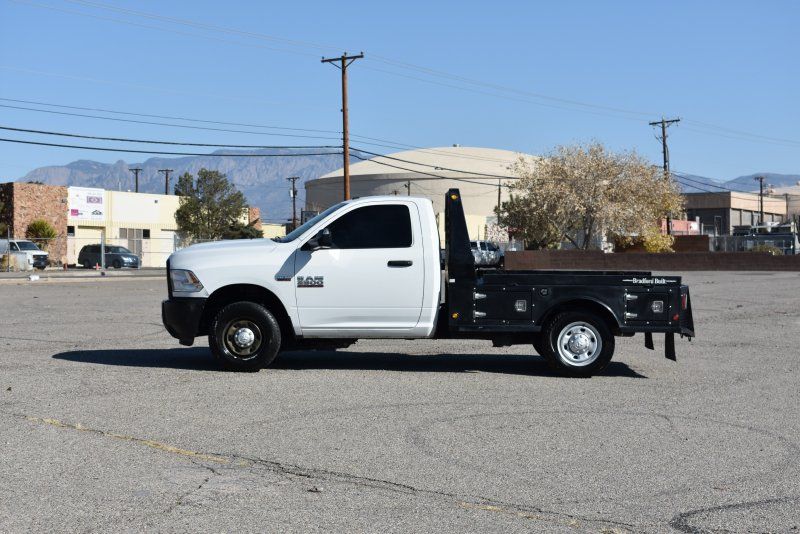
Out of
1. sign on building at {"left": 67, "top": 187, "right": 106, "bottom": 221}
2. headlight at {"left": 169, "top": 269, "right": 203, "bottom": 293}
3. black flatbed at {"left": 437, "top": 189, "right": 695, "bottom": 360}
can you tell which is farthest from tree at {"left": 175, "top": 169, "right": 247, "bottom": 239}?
black flatbed at {"left": 437, "top": 189, "right": 695, "bottom": 360}

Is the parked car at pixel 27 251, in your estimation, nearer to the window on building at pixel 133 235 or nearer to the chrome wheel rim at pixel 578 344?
the window on building at pixel 133 235

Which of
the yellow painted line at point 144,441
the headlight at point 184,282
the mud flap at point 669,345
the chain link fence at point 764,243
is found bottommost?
the yellow painted line at point 144,441

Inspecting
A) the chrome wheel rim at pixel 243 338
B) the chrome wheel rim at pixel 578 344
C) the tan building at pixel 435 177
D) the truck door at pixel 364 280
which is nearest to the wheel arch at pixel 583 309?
the chrome wheel rim at pixel 578 344

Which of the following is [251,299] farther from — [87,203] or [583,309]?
[87,203]

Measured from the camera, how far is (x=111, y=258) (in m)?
55.6

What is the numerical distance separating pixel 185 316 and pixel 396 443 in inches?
188

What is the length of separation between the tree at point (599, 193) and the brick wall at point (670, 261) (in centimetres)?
455

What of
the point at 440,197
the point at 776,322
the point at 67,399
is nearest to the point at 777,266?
the point at 776,322

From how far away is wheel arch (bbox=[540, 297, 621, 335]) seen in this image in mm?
11172

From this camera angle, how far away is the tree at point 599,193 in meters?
60.2

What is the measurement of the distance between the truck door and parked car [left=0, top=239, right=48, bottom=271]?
43.0 m

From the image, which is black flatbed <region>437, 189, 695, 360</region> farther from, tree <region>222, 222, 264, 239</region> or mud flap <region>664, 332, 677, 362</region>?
tree <region>222, 222, 264, 239</region>

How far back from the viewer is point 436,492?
6055 mm

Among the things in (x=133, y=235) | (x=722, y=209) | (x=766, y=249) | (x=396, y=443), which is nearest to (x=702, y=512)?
(x=396, y=443)
